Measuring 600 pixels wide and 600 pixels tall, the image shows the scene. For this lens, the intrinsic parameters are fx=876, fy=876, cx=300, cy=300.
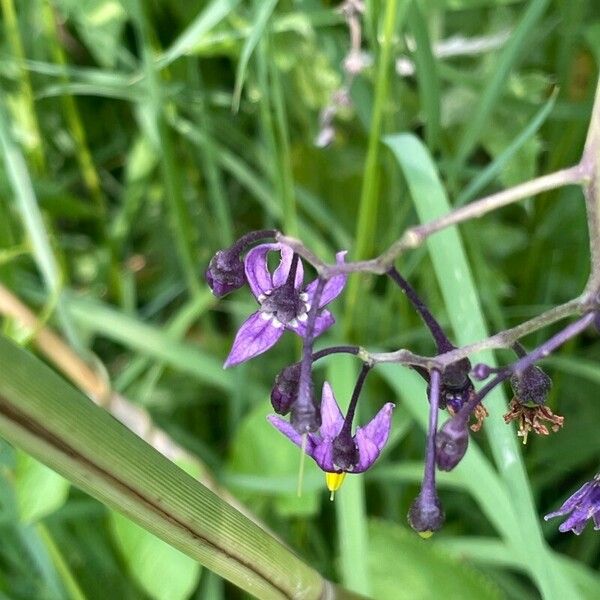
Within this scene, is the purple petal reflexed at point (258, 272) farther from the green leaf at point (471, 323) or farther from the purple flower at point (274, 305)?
the green leaf at point (471, 323)

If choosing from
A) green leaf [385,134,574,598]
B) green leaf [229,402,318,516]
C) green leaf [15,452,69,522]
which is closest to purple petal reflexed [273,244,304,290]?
green leaf [385,134,574,598]

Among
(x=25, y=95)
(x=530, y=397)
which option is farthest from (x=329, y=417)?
(x=25, y=95)

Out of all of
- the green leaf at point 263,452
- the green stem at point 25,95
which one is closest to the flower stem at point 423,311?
Result: the green leaf at point 263,452

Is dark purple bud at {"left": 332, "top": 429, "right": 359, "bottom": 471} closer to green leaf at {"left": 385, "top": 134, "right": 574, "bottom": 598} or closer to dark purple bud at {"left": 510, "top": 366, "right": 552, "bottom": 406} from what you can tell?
dark purple bud at {"left": 510, "top": 366, "right": 552, "bottom": 406}

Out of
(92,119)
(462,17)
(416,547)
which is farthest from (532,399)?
(92,119)

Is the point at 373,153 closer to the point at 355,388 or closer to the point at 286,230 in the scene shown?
the point at 286,230

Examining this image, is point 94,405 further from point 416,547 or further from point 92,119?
point 92,119
